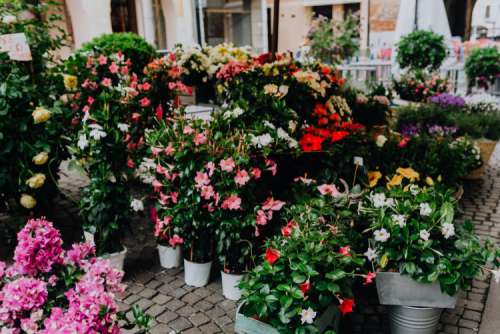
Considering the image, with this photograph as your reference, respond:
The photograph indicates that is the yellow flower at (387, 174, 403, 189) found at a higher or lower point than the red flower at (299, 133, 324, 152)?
lower

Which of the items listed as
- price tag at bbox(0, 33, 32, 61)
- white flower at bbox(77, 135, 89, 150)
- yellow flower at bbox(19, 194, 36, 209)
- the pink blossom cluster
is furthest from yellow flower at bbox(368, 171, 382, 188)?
price tag at bbox(0, 33, 32, 61)

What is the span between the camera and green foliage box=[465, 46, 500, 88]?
9.16 metres

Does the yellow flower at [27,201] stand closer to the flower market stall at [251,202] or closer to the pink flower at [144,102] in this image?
the flower market stall at [251,202]

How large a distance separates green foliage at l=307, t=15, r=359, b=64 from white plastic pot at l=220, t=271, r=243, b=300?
7003 mm

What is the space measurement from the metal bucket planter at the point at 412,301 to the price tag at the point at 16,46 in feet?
9.07

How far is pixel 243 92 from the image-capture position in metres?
3.35

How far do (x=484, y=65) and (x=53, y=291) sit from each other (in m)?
9.43

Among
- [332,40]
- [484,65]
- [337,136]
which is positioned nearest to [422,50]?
[332,40]

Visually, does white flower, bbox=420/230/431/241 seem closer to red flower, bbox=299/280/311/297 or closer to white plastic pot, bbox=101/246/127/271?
red flower, bbox=299/280/311/297

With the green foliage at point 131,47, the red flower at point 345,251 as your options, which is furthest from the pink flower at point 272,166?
the green foliage at point 131,47

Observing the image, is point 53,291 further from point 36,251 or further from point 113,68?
point 113,68

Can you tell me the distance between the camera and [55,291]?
5.69 ft

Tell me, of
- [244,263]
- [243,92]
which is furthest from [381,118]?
[244,263]

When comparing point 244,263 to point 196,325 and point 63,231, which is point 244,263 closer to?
point 196,325
